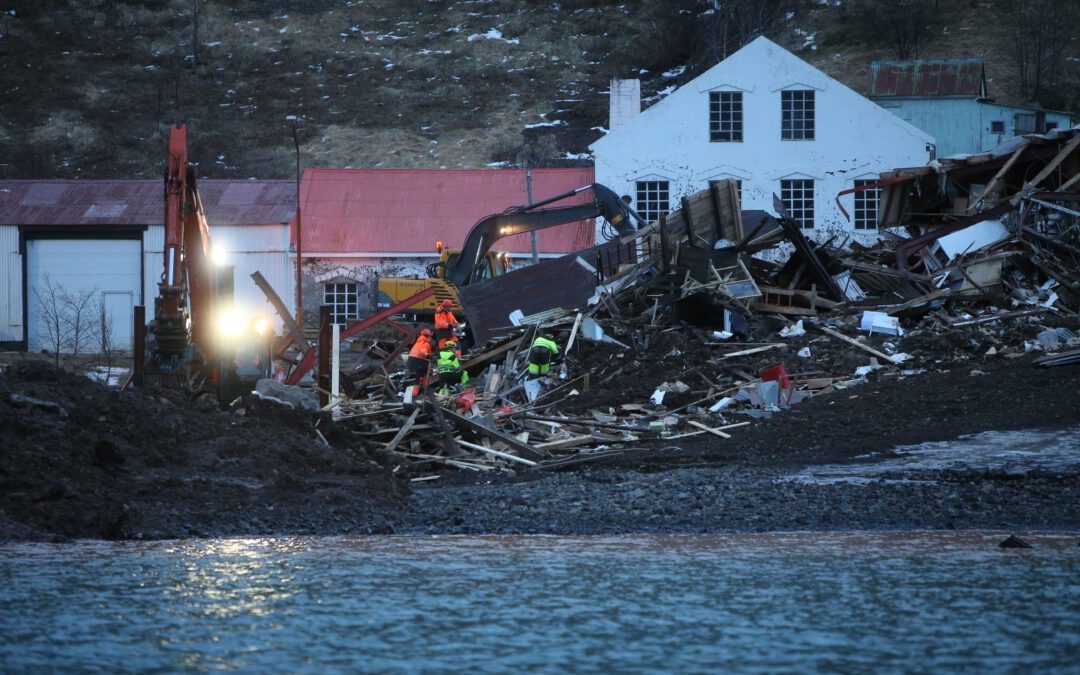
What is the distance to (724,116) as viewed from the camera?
40.2 meters

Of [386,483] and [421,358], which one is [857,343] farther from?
[386,483]

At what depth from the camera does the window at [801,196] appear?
132 ft

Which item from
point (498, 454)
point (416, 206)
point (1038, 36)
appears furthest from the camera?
point (1038, 36)

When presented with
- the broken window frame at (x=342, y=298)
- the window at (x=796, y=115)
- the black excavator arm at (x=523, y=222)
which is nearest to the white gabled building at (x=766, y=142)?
the window at (x=796, y=115)

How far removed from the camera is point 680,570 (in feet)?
33.9

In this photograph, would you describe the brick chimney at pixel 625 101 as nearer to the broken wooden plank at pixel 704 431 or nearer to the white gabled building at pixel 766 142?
the white gabled building at pixel 766 142

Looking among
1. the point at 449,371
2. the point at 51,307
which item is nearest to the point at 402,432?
the point at 449,371

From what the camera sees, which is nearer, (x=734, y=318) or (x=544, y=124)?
(x=734, y=318)

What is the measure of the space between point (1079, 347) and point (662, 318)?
21.2 ft

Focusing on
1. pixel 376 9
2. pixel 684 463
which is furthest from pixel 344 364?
pixel 376 9

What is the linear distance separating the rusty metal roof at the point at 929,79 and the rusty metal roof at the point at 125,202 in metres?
23.8

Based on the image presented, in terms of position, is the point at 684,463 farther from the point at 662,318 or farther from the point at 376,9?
the point at 376,9

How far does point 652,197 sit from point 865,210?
628cm

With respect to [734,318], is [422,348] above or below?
below
